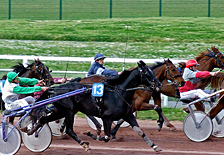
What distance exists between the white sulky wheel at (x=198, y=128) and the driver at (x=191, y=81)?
1.43 ft

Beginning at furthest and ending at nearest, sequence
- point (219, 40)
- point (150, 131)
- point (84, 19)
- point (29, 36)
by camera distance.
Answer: point (84, 19) < point (29, 36) < point (219, 40) < point (150, 131)

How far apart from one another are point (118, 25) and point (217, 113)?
15.6 m

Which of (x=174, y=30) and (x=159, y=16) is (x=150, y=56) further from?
(x=159, y=16)

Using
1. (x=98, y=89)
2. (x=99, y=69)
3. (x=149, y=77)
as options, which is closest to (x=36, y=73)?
(x=99, y=69)

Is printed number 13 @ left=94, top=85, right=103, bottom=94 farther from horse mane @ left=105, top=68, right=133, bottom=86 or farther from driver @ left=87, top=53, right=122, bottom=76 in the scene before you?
driver @ left=87, top=53, right=122, bottom=76

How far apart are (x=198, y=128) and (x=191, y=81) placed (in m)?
1.12

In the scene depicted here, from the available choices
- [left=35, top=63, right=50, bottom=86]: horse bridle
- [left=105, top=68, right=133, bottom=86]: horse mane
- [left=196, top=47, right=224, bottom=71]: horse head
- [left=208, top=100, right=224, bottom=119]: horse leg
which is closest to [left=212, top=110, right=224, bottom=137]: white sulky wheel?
[left=208, top=100, right=224, bottom=119]: horse leg

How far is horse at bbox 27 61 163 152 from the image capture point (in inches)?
296

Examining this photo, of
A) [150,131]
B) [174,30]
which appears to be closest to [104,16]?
[174,30]

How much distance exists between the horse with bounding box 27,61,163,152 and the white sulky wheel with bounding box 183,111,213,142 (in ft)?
5.09

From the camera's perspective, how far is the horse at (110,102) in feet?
24.7

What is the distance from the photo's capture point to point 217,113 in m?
8.84

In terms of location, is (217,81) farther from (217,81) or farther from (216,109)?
(216,109)

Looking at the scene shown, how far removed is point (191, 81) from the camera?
30.5ft
